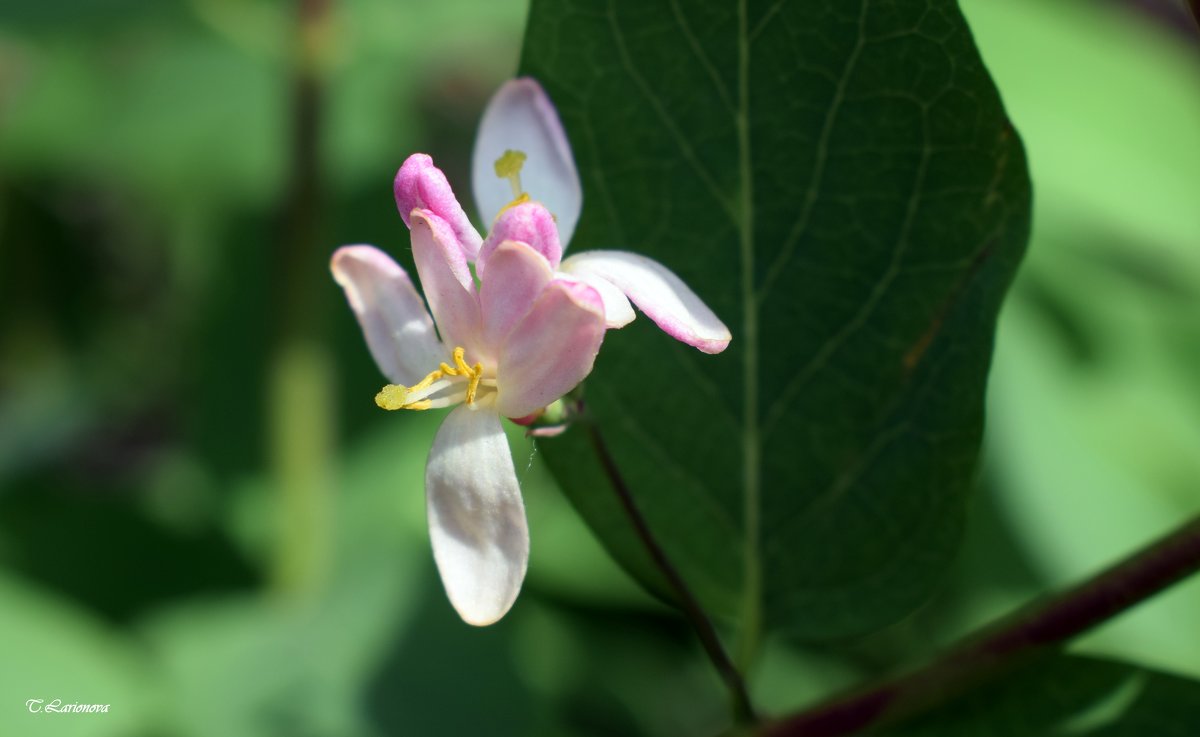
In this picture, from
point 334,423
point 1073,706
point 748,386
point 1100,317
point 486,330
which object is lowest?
point 334,423

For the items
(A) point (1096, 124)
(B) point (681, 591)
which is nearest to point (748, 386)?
(B) point (681, 591)

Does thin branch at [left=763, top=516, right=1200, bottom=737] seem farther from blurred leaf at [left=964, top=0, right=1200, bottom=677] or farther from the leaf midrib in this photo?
blurred leaf at [left=964, top=0, right=1200, bottom=677]

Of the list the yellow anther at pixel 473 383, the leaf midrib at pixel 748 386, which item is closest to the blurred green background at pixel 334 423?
the leaf midrib at pixel 748 386

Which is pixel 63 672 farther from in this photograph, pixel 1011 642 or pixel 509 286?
pixel 1011 642

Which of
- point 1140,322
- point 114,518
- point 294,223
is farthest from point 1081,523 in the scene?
point 114,518

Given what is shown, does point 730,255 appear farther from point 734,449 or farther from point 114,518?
point 114,518
